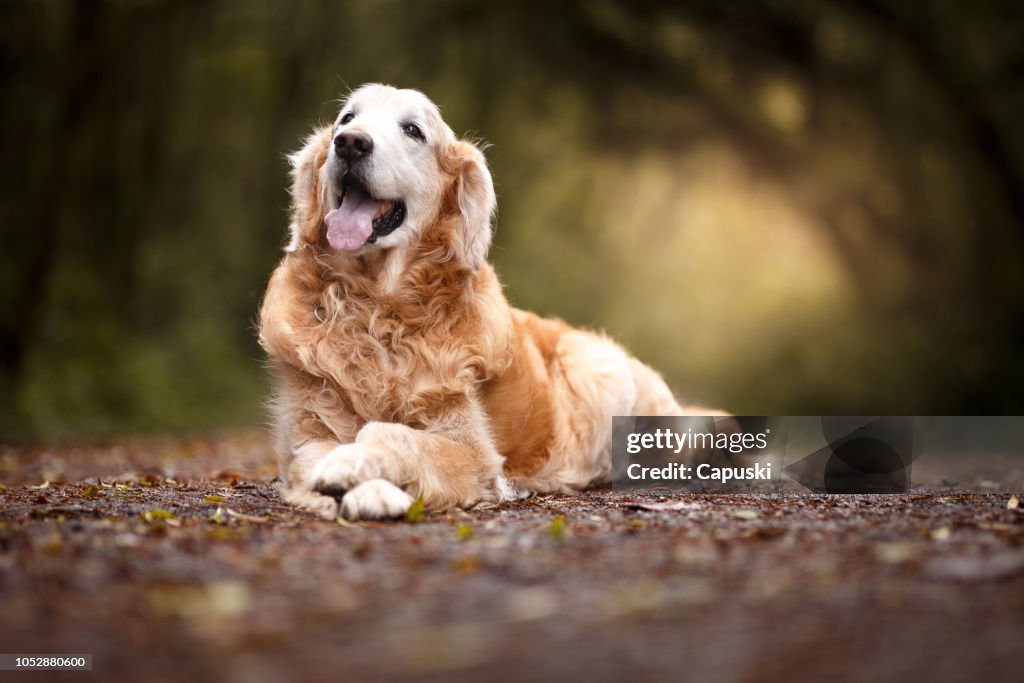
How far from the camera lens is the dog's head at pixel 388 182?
5.05 m

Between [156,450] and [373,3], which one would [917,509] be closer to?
[156,450]

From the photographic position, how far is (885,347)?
12688 mm

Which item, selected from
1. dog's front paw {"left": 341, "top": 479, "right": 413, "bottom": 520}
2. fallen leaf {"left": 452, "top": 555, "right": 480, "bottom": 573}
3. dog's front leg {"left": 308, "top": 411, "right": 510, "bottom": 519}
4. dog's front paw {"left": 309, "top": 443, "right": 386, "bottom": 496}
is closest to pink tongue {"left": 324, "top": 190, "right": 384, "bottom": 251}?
dog's front leg {"left": 308, "top": 411, "right": 510, "bottom": 519}

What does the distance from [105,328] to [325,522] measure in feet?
33.9

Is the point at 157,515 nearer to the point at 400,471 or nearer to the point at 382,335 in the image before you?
the point at 400,471

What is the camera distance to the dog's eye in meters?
5.32

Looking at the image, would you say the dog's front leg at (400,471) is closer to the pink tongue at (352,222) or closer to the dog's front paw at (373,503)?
the dog's front paw at (373,503)

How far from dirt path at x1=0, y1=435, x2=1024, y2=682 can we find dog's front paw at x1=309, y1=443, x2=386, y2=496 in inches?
6.7

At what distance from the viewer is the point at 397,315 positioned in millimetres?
5105

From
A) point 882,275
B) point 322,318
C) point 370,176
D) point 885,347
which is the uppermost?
point 882,275

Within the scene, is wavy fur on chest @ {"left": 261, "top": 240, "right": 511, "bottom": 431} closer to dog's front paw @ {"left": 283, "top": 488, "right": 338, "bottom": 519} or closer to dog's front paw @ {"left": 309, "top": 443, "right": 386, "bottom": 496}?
dog's front paw @ {"left": 283, "top": 488, "right": 338, "bottom": 519}

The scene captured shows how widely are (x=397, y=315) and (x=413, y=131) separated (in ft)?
3.17

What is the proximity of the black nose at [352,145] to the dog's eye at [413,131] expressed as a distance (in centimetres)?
35

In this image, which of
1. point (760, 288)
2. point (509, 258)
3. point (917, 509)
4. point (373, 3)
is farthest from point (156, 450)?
point (760, 288)
